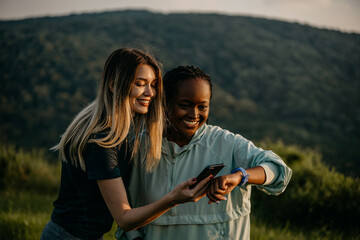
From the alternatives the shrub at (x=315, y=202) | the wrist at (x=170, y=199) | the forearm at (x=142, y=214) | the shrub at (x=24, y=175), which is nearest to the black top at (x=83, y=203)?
the forearm at (x=142, y=214)

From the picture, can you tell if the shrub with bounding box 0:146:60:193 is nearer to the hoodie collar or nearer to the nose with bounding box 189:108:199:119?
the hoodie collar

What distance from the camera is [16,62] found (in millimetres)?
23969

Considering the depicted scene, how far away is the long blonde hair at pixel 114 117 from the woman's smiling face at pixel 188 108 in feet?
0.40

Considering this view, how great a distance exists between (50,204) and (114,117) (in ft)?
14.0

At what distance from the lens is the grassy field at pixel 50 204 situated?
4.11m

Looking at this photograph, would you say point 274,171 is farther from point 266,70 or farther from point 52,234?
point 266,70

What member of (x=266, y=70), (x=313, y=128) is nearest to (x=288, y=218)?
(x=313, y=128)

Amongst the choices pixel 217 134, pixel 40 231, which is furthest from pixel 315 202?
pixel 40 231

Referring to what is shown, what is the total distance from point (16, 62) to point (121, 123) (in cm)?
2536

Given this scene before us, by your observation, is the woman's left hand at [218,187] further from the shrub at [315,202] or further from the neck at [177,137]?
the shrub at [315,202]

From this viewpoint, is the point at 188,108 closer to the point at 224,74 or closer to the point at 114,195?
the point at 114,195

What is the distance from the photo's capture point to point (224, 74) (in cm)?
2691

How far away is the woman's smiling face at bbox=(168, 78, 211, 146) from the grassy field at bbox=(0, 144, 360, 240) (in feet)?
7.51

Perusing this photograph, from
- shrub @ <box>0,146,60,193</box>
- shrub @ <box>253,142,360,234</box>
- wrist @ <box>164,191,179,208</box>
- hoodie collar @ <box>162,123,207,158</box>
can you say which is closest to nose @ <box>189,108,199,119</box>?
hoodie collar @ <box>162,123,207,158</box>
